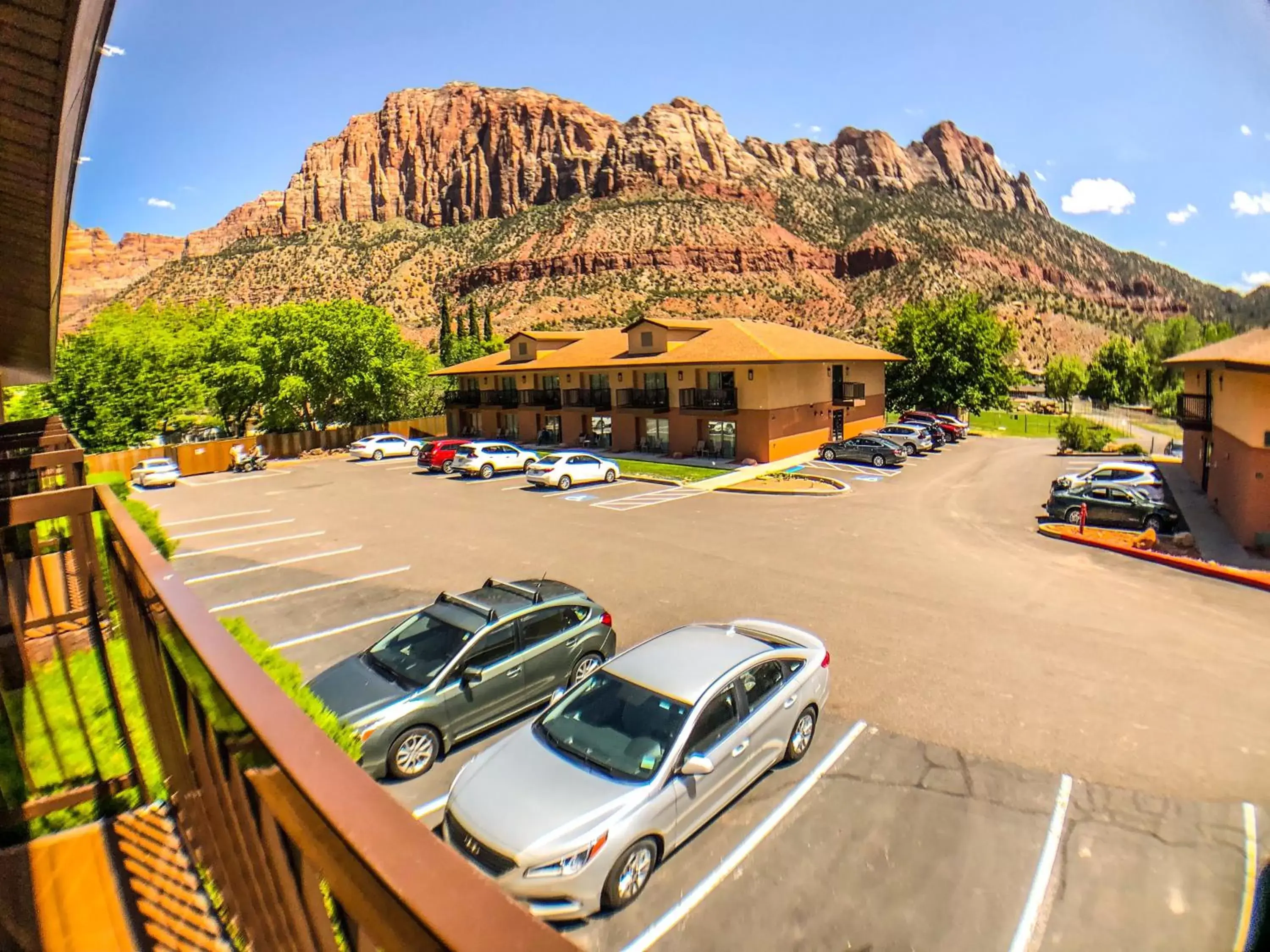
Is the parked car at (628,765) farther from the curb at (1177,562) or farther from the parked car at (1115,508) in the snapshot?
the parked car at (1115,508)

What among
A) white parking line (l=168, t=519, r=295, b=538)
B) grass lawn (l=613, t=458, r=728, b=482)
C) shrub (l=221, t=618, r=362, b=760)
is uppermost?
shrub (l=221, t=618, r=362, b=760)

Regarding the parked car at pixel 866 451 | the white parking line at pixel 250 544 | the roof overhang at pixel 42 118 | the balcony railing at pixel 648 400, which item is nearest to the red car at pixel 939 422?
the parked car at pixel 866 451

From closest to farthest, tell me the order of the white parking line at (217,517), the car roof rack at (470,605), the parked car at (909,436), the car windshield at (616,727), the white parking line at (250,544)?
the car windshield at (616,727) → the car roof rack at (470,605) → the white parking line at (250,544) → the white parking line at (217,517) → the parked car at (909,436)

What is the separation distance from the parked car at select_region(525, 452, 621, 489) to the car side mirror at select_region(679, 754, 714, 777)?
23.3 metres

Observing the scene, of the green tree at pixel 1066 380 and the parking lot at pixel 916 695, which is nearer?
the parking lot at pixel 916 695

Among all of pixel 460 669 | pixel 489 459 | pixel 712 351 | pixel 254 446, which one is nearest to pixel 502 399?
pixel 254 446

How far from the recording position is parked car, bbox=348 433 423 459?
42.0m

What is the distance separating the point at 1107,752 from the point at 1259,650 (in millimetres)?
5664

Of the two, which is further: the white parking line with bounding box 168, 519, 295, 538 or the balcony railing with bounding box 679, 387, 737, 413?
the balcony railing with bounding box 679, 387, 737, 413

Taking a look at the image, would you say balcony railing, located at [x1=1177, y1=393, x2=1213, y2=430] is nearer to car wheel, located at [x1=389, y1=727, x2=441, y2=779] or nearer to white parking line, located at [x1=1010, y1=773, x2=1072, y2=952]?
white parking line, located at [x1=1010, y1=773, x2=1072, y2=952]

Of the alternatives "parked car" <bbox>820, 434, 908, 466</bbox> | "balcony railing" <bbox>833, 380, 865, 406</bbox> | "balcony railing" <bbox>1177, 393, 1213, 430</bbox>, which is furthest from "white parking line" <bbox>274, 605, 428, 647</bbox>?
"balcony railing" <bbox>833, 380, 865, 406</bbox>

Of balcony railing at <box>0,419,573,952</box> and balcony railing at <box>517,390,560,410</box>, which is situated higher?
balcony railing at <box>517,390,560,410</box>

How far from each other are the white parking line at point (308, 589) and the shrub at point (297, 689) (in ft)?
26.3

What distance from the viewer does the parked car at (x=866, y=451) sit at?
33.9 metres
